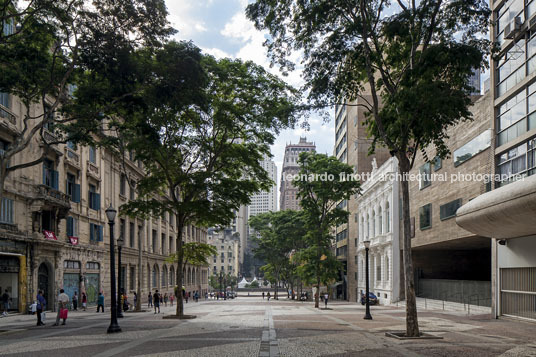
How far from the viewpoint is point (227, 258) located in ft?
595

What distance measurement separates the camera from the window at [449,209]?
33.4 metres

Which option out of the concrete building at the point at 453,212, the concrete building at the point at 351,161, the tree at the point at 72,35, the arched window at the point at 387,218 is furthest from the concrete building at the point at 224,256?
the tree at the point at 72,35

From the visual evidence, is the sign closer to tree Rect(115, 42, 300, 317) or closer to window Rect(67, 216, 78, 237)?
window Rect(67, 216, 78, 237)

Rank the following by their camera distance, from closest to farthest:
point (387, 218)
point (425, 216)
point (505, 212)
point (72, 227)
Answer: point (505, 212) < point (72, 227) < point (425, 216) < point (387, 218)

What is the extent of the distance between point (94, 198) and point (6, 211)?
1333 centimetres

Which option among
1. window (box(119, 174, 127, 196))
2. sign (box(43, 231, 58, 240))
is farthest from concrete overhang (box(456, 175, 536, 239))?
window (box(119, 174, 127, 196))

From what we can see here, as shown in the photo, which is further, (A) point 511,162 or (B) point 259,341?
(A) point 511,162

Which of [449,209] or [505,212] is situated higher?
[449,209]

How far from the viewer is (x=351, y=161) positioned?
70375 millimetres

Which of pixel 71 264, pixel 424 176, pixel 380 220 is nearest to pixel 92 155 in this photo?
pixel 71 264

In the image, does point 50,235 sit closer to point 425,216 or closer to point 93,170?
point 93,170

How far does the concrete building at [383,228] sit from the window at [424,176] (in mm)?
4626

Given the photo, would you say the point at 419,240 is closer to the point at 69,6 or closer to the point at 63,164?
the point at 63,164

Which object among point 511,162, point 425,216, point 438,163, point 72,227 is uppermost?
point 438,163
